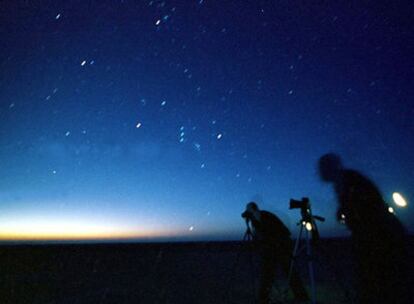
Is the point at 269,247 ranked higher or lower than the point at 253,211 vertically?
lower

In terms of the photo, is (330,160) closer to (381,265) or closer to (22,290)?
(381,265)

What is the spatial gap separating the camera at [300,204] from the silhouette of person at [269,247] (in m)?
1.09

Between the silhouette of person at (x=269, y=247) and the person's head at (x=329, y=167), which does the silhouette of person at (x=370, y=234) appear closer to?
the person's head at (x=329, y=167)

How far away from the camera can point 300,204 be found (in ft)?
A: 14.3

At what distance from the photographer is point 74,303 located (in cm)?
602

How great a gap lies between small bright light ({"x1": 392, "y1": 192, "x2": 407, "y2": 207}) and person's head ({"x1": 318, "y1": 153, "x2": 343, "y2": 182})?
599 millimetres

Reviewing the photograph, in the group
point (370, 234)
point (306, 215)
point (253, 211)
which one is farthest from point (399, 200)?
point (253, 211)

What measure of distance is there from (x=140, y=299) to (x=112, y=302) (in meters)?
0.54

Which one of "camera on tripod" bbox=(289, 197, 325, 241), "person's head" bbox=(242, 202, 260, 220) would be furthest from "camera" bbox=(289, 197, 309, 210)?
"person's head" bbox=(242, 202, 260, 220)

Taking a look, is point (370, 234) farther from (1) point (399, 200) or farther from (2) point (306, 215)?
(2) point (306, 215)

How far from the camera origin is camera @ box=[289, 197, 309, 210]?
4.31 meters

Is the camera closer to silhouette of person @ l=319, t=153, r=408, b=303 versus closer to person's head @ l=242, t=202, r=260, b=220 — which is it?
silhouette of person @ l=319, t=153, r=408, b=303

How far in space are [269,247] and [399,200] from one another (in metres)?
2.49

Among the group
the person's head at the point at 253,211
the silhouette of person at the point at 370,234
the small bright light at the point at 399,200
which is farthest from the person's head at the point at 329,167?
the person's head at the point at 253,211
